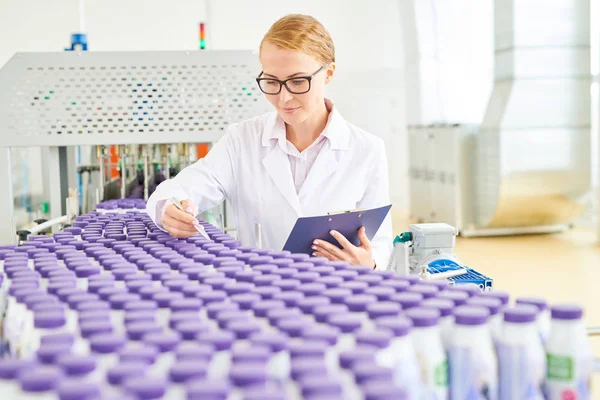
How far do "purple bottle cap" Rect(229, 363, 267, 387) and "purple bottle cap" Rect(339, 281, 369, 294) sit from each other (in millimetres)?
427

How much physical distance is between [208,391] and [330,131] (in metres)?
1.56

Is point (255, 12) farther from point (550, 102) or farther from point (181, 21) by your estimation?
point (550, 102)

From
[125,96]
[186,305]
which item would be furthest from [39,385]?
[125,96]

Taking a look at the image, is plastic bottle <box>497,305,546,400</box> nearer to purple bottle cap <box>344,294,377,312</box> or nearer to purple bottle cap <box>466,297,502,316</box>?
purple bottle cap <box>466,297,502,316</box>

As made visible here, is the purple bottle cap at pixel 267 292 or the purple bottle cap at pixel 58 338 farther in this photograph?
the purple bottle cap at pixel 267 292

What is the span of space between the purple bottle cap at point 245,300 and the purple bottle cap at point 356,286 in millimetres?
166

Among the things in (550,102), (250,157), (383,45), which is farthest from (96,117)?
(383,45)

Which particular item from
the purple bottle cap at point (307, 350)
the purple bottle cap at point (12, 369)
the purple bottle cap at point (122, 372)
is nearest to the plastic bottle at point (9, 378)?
the purple bottle cap at point (12, 369)

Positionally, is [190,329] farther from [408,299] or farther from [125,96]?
[125,96]

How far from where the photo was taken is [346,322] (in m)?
0.99

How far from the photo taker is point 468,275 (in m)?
2.02

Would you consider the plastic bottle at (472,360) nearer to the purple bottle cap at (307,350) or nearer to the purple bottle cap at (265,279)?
the purple bottle cap at (307,350)

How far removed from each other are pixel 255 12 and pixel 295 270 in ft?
24.6

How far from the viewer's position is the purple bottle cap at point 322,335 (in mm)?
931
